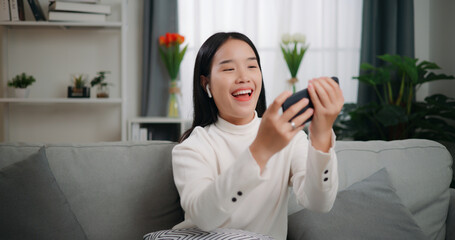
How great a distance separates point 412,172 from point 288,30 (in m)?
2.24

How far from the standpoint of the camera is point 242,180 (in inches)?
30.4

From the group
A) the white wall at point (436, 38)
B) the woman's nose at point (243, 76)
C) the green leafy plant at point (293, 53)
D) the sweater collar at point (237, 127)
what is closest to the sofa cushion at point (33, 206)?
the sweater collar at point (237, 127)

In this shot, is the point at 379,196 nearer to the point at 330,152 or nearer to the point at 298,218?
the point at 298,218

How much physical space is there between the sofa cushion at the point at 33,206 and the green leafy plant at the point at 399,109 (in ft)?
7.13

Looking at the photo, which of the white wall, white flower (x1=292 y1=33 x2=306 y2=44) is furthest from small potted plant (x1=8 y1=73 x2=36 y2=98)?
the white wall

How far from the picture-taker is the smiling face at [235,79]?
1.11 metres

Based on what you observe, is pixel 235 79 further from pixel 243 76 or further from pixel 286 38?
pixel 286 38

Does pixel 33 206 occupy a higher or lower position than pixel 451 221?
higher

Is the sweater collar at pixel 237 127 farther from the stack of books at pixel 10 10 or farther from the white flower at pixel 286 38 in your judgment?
the stack of books at pixel 10 10

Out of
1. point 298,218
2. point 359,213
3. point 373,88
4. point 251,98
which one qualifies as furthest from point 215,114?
point 373,88

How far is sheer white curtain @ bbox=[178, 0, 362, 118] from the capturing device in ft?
11.3

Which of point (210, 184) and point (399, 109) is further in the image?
point (399, 109)

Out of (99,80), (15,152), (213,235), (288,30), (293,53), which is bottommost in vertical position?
(213,235)

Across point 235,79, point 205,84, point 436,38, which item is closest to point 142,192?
point 205,84
